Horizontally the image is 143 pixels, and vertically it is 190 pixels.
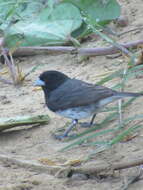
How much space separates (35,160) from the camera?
4137 millimetres

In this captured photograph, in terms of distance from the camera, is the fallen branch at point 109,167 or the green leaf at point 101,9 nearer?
the fallen branch at point 109,167

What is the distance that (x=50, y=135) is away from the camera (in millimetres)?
4727

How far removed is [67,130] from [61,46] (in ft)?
5.96

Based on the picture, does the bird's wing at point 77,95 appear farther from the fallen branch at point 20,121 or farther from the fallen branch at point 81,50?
the fallen branch at point 81,50

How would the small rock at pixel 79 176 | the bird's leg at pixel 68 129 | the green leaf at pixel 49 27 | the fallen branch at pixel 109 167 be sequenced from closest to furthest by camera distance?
the fallen branch at pixel 109 167, the small rock at pixel 79 176, the bird's leg at pixel 68 129, the green leaf at pixel 49 27

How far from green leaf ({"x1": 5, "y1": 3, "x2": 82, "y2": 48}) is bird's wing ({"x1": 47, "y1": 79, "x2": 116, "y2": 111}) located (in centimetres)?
134

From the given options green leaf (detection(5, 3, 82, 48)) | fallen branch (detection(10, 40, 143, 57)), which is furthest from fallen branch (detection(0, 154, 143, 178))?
green leaf (detection(5, 3, 82, 48))

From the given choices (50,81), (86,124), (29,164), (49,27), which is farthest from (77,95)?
(49,27)

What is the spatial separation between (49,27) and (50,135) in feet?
6.26

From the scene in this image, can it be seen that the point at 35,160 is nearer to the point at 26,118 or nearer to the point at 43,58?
the point at 26,118

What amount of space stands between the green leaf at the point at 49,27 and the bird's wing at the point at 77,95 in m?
1.34

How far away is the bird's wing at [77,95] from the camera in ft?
15.6

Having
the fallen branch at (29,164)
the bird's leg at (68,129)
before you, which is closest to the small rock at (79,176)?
the fallen branch at (29,164)

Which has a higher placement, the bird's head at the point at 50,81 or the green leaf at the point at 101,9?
the green leaf at the point at 101,9
